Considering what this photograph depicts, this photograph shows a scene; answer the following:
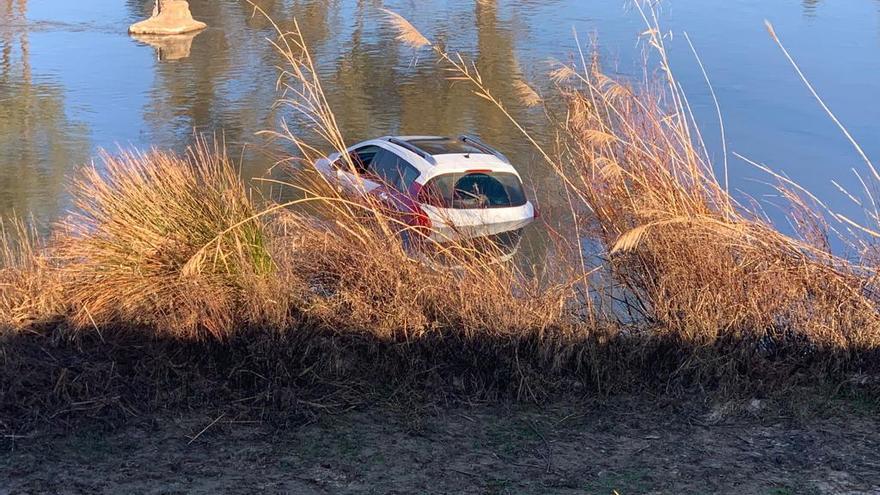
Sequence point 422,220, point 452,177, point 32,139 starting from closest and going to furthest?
point 422,220, point 452,177, point 32,139

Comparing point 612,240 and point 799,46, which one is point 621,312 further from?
point 799,46

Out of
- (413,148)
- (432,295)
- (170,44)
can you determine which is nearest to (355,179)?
(432,295)

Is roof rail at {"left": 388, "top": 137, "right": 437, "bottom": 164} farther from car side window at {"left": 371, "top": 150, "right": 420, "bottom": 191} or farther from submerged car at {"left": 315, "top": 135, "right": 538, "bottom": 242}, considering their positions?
car side window at {"left": 371, "top": 150, "right": 420, "bottom": 191}

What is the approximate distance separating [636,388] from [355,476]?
70.3 inches

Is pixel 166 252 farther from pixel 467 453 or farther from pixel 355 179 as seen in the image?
pixel 467 453

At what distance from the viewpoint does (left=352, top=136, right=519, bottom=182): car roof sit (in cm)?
1269

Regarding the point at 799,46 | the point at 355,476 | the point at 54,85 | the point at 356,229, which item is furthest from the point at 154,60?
the point at 355,476

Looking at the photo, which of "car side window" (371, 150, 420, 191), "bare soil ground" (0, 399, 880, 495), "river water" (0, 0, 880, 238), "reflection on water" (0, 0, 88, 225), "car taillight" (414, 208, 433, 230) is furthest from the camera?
"river water" (0, 0, 880, 238)

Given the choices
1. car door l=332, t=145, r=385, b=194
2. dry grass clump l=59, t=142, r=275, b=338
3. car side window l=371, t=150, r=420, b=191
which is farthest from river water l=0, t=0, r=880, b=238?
dry grass clump l=59, t=142, r=275, b=338

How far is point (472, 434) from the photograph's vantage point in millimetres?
4984

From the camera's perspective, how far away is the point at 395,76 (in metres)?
26.8

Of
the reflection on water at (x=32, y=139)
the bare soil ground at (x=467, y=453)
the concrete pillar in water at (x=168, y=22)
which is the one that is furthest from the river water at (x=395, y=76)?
the bare soil ground at (x=467, y=453)

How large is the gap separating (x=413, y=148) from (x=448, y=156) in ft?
2.40

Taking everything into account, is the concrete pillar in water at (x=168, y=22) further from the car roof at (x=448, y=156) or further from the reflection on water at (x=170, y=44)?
the car roof at (x=448, y=156)
